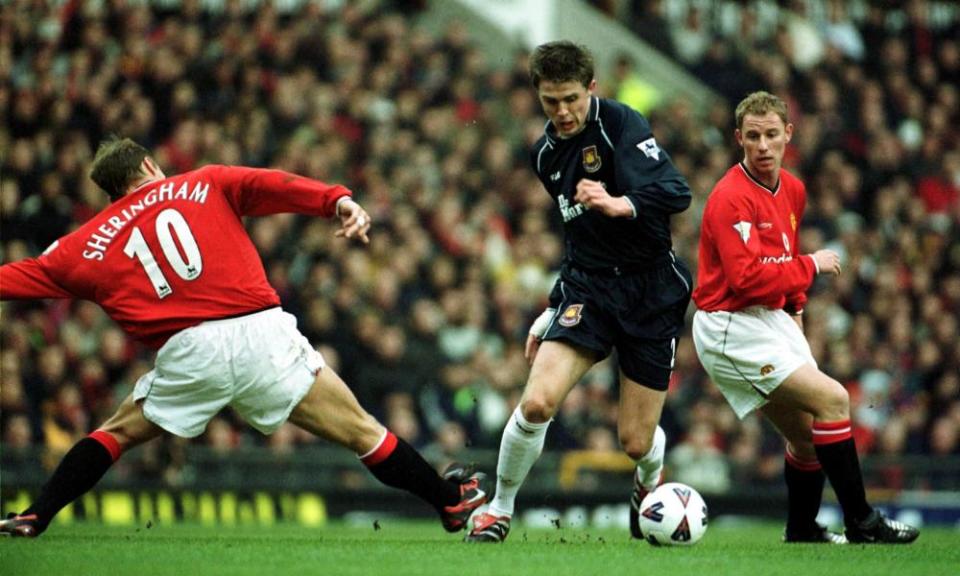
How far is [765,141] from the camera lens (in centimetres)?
852

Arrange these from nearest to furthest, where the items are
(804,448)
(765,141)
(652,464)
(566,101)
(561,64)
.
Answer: (561,64)
(566,101)
(765,141)
(804,448)
(652,464)

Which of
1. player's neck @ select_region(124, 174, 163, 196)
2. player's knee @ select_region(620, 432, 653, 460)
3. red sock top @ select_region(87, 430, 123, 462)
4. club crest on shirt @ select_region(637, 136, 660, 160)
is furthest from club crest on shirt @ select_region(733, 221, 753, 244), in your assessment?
red sock top @ select_region(87, 430, 123, 462)

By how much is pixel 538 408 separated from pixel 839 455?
1493 millimetres

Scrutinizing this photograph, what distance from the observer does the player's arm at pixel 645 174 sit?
27.0 feet

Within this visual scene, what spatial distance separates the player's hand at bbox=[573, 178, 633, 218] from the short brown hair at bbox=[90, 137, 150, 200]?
2.23 metres

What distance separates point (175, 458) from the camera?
13117 millimetres

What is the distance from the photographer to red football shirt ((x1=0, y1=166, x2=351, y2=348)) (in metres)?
8.38

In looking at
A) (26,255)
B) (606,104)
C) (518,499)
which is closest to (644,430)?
(606,104)

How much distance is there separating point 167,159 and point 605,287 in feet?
25.0

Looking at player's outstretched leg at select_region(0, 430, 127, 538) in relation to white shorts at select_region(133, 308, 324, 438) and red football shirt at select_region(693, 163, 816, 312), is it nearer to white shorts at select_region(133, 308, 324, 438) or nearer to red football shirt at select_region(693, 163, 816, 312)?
white shorts at select_region(133, 308, 324, 438)

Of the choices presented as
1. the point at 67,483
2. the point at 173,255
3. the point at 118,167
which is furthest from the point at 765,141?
the point at 67,483

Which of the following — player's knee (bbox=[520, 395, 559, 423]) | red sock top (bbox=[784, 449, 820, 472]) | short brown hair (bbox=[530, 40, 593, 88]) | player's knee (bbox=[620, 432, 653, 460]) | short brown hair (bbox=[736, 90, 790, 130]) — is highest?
short brown hair (bbox=[530, 40, 593, 88])

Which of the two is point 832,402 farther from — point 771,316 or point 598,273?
point 598,273

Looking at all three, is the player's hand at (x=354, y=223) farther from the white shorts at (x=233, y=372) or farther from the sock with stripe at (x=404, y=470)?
the sock with stripe at (x=404, y=470)
